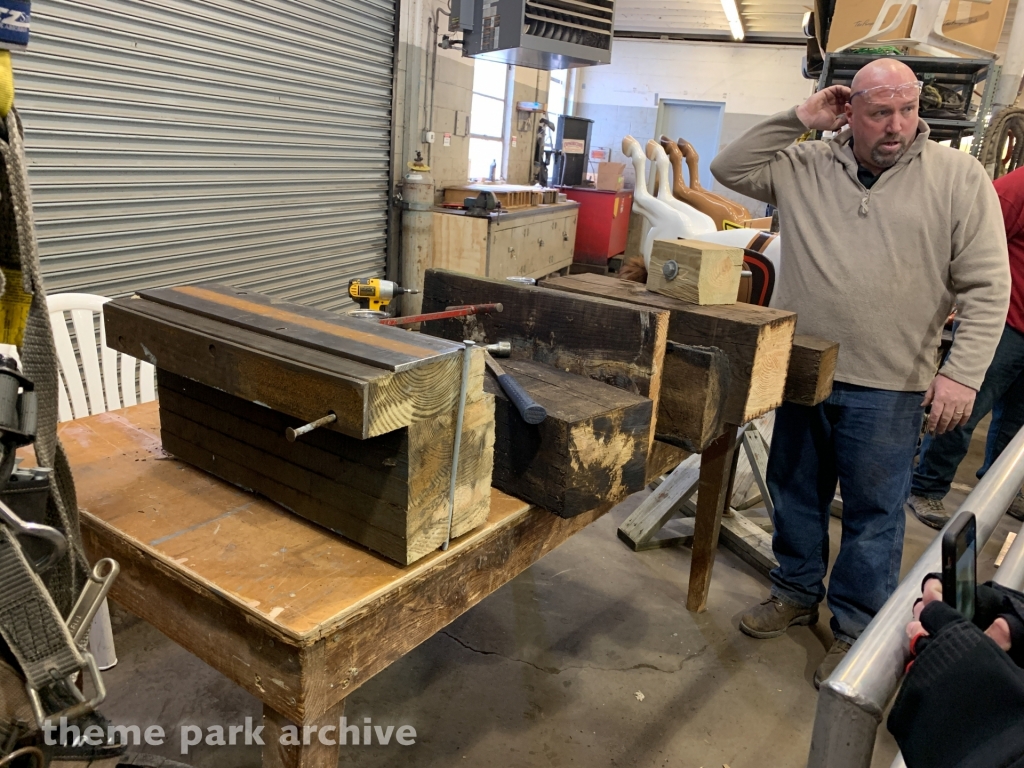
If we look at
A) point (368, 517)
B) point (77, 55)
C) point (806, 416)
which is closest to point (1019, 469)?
point (368, 517)

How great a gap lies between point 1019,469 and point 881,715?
Answer: 593 mm

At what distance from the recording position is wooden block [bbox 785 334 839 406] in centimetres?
177

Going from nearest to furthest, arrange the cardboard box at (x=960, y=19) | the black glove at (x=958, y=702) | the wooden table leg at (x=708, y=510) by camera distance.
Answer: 1. the black glove at (x=958, y=702)
2. the wooden table leg at (x=708, y=510)
3. the cardboard box at (x=960, y=19)

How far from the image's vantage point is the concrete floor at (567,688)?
1.77 meters

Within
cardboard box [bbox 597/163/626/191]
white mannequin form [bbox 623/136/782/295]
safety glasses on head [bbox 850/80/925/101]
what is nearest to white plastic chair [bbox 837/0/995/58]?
white mannequin form [bbox 623/136/782/295]

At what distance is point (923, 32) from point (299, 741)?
3918 millimetres

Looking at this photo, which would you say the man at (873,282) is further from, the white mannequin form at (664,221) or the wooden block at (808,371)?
the white mannequin form at (664,221)

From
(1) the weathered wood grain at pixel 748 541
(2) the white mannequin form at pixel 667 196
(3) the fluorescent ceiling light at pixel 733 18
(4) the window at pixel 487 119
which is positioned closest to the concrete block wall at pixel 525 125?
(4) the window at pixel 487 119

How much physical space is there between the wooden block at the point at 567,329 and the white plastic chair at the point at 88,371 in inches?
41.8

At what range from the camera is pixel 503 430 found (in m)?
1.28

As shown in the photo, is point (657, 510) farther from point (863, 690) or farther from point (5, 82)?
point (5, 82)

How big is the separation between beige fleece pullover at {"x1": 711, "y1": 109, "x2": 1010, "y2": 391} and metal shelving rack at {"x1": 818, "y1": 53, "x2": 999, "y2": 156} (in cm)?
165

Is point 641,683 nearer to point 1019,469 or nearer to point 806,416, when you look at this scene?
point 806,416

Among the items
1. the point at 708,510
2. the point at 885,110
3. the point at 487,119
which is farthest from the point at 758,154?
the point at 487,119
